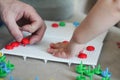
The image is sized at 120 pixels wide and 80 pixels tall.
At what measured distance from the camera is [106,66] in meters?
0.57

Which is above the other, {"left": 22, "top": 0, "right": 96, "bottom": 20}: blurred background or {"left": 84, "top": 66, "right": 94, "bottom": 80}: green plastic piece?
{"left": 22, "top": 0, "right": 96, "bottom": 20}: blurred background

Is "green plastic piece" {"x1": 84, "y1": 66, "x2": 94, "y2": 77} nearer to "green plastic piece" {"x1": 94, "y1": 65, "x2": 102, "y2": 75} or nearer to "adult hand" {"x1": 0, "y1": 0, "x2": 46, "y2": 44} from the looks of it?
"green plastic piece" {"x1": 94, "y1": 65, "x2": 102, "y2": 75}

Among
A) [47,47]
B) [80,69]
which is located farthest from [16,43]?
[80,69]

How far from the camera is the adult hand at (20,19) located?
0.64m

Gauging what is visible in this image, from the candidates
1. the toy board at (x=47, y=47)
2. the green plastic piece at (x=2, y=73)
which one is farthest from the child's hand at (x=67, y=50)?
the green plastic piece at (x=2, y=73)

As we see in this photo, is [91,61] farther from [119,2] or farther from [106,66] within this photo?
[119,2]

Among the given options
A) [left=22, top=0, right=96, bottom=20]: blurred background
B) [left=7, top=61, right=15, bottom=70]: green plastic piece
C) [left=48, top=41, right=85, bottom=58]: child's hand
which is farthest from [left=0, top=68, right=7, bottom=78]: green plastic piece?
[left=22, top=0, right=96, bottom=20]: blurred background

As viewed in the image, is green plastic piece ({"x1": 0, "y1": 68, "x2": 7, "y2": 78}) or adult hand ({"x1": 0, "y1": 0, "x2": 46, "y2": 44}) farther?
adult hand ({"x1": 0, "y1": 0, "x2": 46, "y2": 44})

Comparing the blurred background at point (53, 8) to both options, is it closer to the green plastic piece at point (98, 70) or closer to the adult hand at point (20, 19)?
the adult hand at point (20, 19)

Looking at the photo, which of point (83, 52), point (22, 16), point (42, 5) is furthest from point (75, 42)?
point (42, 5)

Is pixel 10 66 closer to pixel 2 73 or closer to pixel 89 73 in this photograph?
pixel 2 73

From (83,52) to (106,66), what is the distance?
67 millimetres

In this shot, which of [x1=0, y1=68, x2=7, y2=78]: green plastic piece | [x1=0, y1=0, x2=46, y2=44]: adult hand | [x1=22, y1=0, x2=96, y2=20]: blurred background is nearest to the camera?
[x1=0, y1=68, x2=7, y2=78]: green plastic piece

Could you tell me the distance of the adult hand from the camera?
0.64 meters
